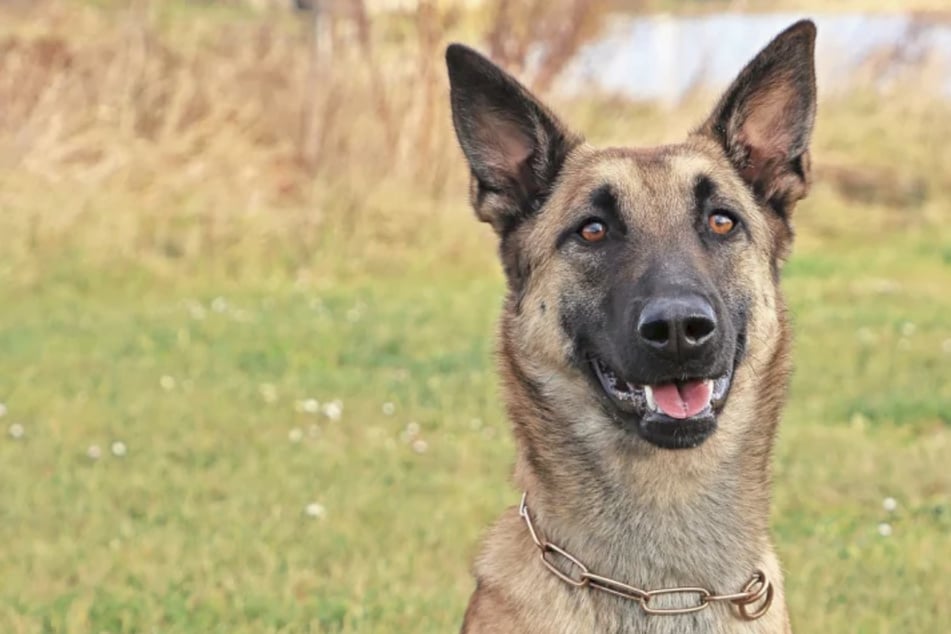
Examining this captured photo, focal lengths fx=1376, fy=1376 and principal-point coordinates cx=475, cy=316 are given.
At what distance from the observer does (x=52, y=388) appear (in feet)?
25.8

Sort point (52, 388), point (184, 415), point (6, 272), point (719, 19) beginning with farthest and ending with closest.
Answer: point (719, 19)
point (6, 272)
point (52, 388)
point (184, 415)

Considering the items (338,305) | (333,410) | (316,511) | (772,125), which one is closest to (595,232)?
(772,125)

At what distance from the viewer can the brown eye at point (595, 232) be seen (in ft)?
12.7

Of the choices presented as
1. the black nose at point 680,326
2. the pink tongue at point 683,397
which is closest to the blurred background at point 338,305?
the pink tongue at point 683,397

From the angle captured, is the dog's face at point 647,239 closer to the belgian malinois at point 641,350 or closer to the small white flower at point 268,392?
the belgian malinois at point 641,350

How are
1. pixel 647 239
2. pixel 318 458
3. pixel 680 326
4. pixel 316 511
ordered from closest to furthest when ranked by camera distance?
pixel 680 326 → pixel 647 239 → pixel 316 511 → pixel 318 458

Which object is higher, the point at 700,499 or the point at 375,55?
the point at 700,499

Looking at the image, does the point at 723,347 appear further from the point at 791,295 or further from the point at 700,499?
the point at 791,295

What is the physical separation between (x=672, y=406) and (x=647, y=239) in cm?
51

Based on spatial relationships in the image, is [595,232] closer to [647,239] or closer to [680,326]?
[647,239]

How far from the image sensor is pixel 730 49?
1655 centimetres

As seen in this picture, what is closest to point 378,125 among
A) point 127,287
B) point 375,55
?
point 375,55

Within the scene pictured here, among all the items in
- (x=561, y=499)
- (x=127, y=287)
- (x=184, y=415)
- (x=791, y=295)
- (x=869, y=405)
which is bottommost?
(x=127, y=287)

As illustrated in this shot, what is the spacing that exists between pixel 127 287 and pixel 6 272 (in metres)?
0.91
